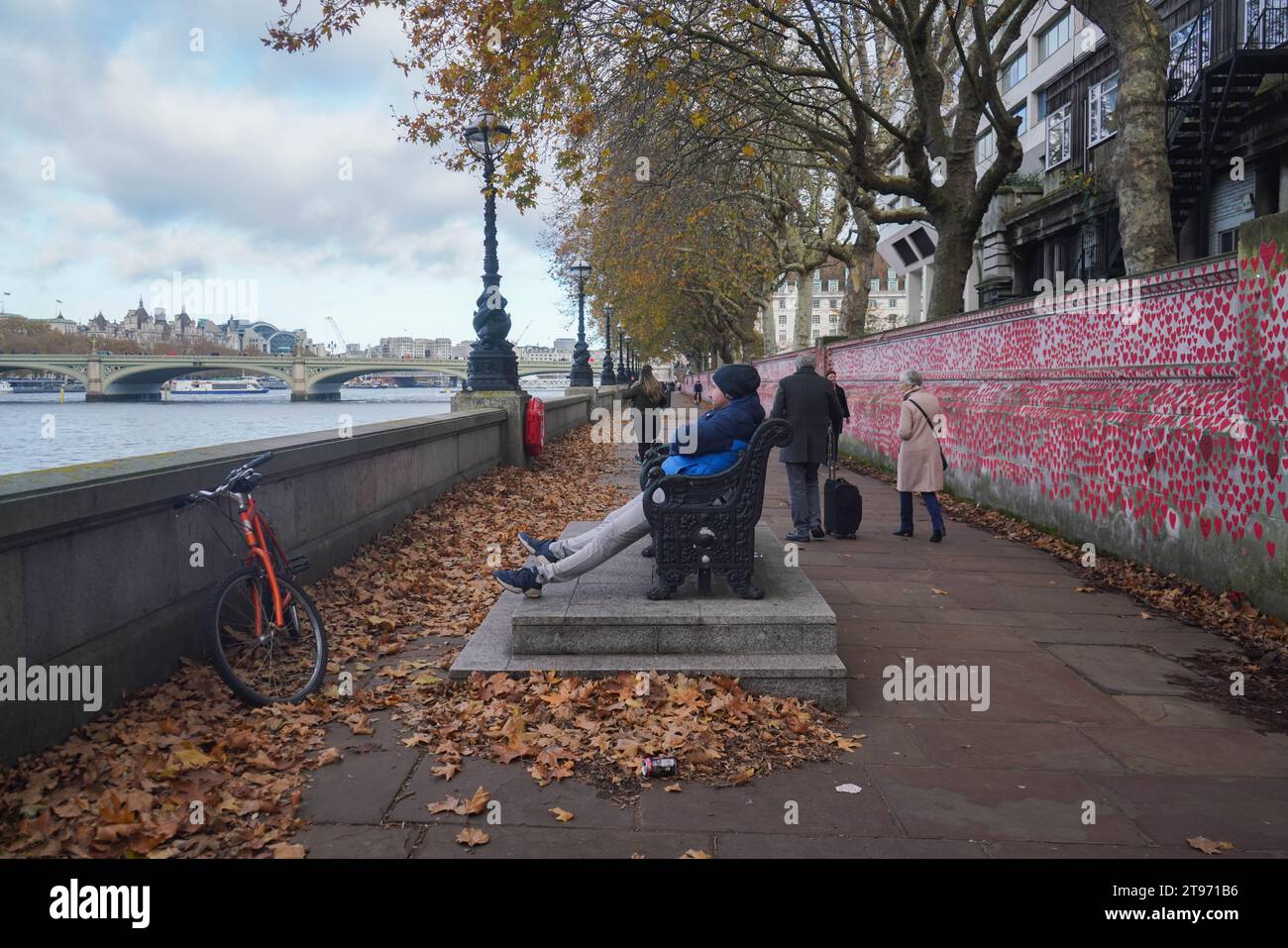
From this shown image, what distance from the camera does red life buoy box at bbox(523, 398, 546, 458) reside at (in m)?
16.7

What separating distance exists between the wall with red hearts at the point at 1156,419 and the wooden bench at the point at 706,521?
355 centimetres

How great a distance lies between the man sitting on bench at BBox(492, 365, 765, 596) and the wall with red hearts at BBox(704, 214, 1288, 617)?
3.54 m

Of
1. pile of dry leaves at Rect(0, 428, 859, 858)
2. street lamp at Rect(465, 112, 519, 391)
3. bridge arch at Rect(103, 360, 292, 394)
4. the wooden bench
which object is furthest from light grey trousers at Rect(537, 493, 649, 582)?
bridge arch at Rect(103, 360, 292, 394)

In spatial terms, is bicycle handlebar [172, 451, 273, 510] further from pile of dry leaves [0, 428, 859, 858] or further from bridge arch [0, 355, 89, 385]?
bridge arch [0, 355, 89, 385]

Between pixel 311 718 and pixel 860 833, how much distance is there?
107 inches

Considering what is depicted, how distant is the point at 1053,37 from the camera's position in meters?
37.4

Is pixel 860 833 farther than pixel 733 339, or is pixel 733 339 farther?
pixel 733 339

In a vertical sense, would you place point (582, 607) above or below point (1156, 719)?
above

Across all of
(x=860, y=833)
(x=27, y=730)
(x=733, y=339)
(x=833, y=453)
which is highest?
(x=733, y=339)

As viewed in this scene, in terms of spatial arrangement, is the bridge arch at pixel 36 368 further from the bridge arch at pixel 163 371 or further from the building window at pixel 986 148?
the building window at pixel 986 148

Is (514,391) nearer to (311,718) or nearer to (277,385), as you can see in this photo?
(311,718)

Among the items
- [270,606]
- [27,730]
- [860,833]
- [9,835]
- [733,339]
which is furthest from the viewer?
[733,339]

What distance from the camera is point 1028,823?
151 inches

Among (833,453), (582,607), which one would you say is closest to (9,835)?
(582,607)
